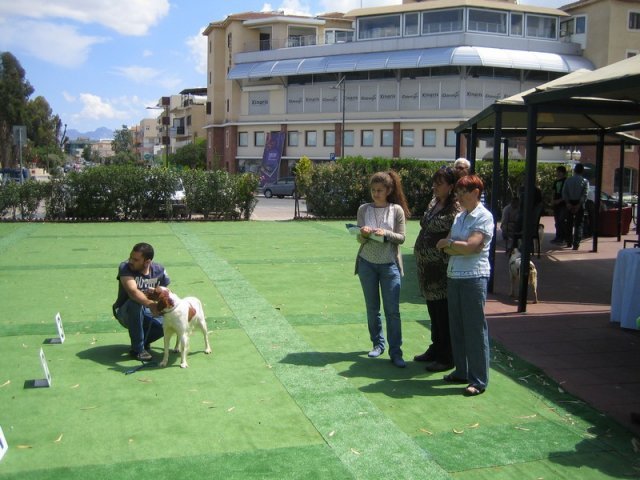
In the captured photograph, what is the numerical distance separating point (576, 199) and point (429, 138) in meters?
38.0

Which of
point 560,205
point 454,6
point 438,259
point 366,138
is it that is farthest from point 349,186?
point 454,6

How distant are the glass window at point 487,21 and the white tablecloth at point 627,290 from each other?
46.9m

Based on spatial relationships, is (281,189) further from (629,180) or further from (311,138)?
(629,180)

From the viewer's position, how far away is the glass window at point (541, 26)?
175ft

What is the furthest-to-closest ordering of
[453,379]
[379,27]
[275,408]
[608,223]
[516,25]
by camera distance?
[379,27]
[516,25]
[608,223]
[453,379]
[275,408]

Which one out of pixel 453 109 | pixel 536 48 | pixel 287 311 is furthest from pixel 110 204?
pixel 536 48

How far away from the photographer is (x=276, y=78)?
2368 inches

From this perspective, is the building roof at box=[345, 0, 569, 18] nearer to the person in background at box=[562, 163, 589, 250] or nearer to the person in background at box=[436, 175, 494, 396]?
the person in background at box=[562, 163, 589, 250]

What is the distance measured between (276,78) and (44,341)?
55.4 metres

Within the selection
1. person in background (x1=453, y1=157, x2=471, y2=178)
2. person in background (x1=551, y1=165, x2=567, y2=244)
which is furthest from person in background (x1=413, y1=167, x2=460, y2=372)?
person in background (x1=551, y1=165, x2=567, y2=244)

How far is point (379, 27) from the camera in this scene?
180ft

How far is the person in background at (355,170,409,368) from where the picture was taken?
6.04 m

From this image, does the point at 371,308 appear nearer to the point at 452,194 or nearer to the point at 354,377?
the point at 354,377

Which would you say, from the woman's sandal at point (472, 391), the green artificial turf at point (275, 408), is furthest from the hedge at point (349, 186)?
the woman's sandal at point (472, 391)
